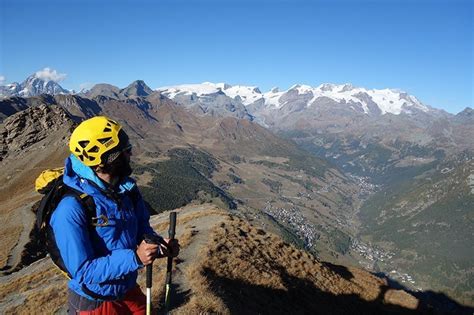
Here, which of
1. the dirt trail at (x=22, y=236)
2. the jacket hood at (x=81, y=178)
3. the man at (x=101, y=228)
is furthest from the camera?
the dirt trail at (x=22, y=236)

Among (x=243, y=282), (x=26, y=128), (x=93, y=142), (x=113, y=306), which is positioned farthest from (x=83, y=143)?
(x=26, y=128)

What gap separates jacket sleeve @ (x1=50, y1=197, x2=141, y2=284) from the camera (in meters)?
8.08

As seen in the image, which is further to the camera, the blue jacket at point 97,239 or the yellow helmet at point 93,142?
the yellow helmet at point 93,142

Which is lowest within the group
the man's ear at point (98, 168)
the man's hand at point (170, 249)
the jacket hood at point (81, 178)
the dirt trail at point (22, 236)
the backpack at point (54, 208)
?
the dirt trail at point (22, 236)

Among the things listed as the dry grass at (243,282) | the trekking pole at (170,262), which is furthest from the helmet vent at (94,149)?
the dry grass at (243,282)

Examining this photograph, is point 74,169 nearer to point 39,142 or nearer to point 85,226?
point 85,226

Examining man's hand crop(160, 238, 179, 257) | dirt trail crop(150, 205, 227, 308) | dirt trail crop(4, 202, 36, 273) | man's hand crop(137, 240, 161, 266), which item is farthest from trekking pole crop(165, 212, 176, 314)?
dirt trail crop(4, 202, 36, 273)

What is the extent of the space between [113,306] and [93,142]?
12.3 ft

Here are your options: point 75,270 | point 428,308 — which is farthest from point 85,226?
point 428,308

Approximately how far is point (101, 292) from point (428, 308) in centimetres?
3548

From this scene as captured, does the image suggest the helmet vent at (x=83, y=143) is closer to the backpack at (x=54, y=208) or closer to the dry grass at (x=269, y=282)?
the backpack at (x=54, y=208)

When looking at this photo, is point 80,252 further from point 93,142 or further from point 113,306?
point 93,142

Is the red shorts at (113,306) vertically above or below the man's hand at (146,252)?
below

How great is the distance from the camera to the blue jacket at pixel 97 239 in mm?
8141
